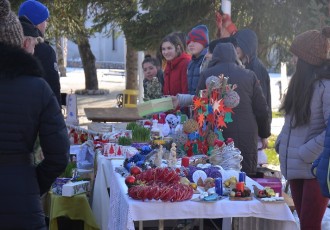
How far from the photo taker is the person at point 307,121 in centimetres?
411

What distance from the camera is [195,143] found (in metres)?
5.13

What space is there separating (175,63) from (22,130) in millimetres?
4182

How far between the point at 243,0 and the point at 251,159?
541 centimetres

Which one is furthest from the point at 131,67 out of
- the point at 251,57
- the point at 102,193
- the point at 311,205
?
the point at 311,205

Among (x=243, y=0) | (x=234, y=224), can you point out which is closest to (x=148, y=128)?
(x=234, y=224)

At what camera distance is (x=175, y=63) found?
6.87 meters

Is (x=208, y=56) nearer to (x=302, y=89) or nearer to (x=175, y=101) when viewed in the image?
(x=175, y=101)

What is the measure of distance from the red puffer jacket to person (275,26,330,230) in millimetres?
2618

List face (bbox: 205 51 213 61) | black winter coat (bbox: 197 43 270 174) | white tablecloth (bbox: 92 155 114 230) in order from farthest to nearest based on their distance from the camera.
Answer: face (bbox: 205 51 213 61) < black winter coat (bbox: 197 43 270 174) < white tablecloth (bbox: 92 155 114 230)

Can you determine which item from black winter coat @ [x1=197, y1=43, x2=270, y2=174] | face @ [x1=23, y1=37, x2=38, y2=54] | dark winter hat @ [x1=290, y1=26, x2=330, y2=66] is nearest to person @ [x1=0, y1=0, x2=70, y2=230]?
face @ [x1=23, y1=37, x2=38, y2=54]

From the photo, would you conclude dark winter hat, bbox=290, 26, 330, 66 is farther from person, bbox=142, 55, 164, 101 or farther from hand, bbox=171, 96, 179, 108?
person, bbox=142, 55, 164, 101

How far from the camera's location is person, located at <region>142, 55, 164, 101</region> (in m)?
7.19

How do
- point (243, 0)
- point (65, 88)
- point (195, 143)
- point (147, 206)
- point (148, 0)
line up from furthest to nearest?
point (65, 88) → point (148, 0) → point (243, 0) → point (195, 143) → point (147, 206)

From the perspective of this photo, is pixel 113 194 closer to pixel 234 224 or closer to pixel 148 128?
pixel 234 224
